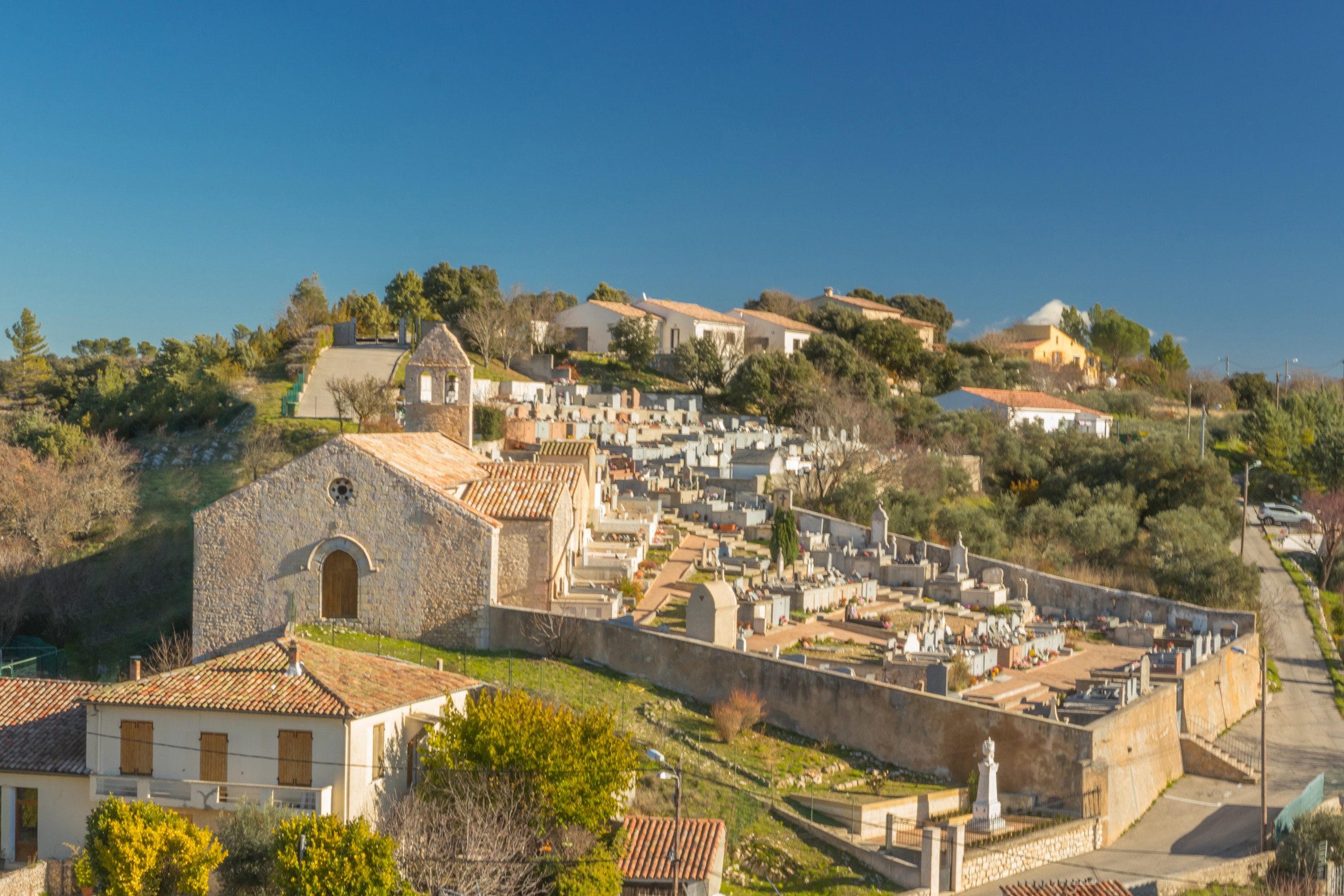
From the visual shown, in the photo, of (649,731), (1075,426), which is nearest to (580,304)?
(1075,426)

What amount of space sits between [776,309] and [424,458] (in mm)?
61369

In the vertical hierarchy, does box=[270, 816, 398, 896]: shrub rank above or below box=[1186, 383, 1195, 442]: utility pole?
below

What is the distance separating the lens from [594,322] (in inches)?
2638

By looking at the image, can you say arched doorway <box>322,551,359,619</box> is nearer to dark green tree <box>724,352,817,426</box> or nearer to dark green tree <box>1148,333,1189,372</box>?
dark green tree <box>724,352,817,426</box>

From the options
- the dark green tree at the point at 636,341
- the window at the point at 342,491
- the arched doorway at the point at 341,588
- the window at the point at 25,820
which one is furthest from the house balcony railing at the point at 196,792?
the dark green tree at the point at 636,341

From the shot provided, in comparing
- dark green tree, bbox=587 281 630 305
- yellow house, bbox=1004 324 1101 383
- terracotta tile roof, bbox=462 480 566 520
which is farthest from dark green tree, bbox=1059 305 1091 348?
terracotta tile roof, bbox=462 480 566 520

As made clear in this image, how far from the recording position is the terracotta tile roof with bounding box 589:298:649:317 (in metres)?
66.1

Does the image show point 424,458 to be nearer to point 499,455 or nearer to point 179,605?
point 179,605

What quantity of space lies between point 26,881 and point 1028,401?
54.7 m

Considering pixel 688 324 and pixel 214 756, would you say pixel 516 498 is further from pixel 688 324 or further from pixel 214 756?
pixel 688 324

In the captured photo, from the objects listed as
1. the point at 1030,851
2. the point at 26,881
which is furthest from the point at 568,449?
the point at 26,881

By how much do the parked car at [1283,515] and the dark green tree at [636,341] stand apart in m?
30.2

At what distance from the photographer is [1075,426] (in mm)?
60844

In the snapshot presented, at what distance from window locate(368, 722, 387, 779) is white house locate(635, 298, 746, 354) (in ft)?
156
